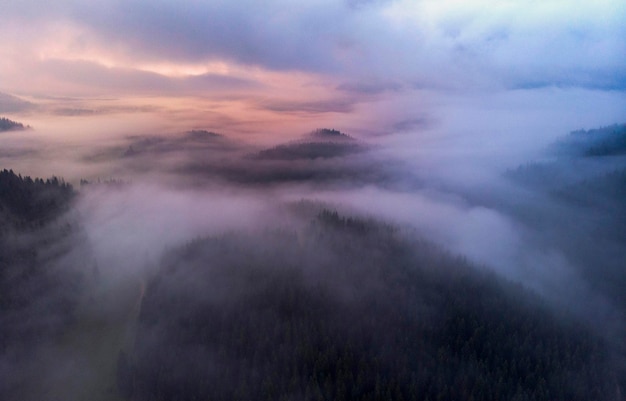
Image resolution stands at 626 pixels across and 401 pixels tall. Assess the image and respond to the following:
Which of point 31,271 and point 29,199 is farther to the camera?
point 29,199

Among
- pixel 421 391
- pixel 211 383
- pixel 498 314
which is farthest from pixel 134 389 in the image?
pixel 498 314

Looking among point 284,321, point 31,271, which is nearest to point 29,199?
point 31,271

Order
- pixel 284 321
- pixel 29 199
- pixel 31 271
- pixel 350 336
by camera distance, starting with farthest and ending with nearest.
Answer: pixel 29 199 → pixel 31 271 → pixel 284 321 → pixel 350 336

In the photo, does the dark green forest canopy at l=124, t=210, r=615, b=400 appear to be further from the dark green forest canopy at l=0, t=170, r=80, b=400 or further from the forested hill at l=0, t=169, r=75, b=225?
the forested hill at l=0, t=169, r=75, b=225

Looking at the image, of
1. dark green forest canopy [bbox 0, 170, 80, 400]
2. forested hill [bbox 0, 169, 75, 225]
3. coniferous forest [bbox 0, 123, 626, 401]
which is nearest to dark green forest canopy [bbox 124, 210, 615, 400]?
coniferous forest [bbox 0, 123, 626, 401]

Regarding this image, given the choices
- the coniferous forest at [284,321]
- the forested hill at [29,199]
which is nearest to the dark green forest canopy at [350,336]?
the coniferous forest at [284,321]

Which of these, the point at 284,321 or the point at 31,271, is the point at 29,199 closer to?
the point at 31,271
